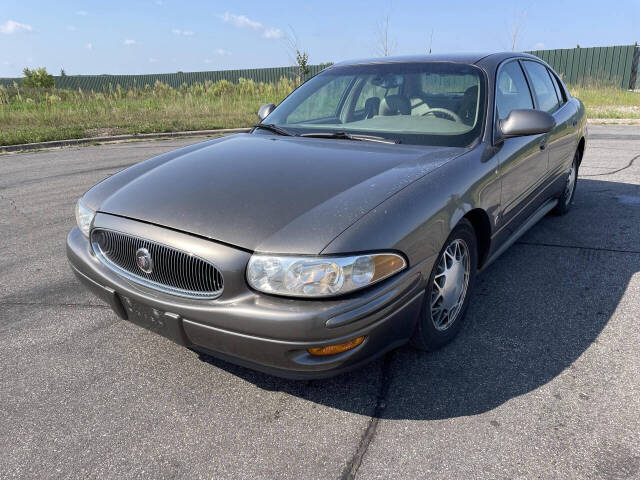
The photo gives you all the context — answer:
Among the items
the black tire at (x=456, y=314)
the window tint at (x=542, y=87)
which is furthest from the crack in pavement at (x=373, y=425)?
the window tint at (x=542, y=87)

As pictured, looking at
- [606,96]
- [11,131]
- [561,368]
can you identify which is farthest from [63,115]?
[606,96]

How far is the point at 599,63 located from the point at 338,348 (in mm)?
32553

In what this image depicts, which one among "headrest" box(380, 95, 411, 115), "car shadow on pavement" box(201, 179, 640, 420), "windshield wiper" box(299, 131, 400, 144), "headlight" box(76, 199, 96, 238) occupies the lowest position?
"car shadow on pavement" box(201, 179, 640, 420)

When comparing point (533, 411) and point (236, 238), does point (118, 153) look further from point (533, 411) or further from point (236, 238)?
point (533, 411)

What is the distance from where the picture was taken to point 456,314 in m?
2.76

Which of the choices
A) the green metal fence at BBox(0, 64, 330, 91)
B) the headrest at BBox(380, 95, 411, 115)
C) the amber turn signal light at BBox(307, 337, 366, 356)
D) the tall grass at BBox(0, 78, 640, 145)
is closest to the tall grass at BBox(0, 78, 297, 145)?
the tall grass at BBox(0, 78, 640, 145)

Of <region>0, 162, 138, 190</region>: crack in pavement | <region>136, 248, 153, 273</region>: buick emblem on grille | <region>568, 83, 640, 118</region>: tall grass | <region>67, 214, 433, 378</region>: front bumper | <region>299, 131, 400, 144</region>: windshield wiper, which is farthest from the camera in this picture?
<region>568, 83, 640, 118</region>: tall grass

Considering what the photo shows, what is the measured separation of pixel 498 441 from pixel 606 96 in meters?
21.0

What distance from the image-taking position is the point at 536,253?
4.06m

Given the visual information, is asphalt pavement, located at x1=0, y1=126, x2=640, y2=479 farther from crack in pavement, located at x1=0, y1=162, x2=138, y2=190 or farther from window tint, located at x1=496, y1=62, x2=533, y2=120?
crack in pavement, located at x1=0, y1=162, x2=138, y2=190

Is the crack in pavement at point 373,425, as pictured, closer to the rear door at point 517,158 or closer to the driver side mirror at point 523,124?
the rear door at point 517,158

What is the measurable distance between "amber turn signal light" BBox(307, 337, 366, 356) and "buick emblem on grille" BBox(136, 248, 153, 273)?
0.82m

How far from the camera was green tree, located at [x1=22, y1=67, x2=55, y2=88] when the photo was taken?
31567mm

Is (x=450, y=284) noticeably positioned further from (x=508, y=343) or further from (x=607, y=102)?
(x=607, y=102)
